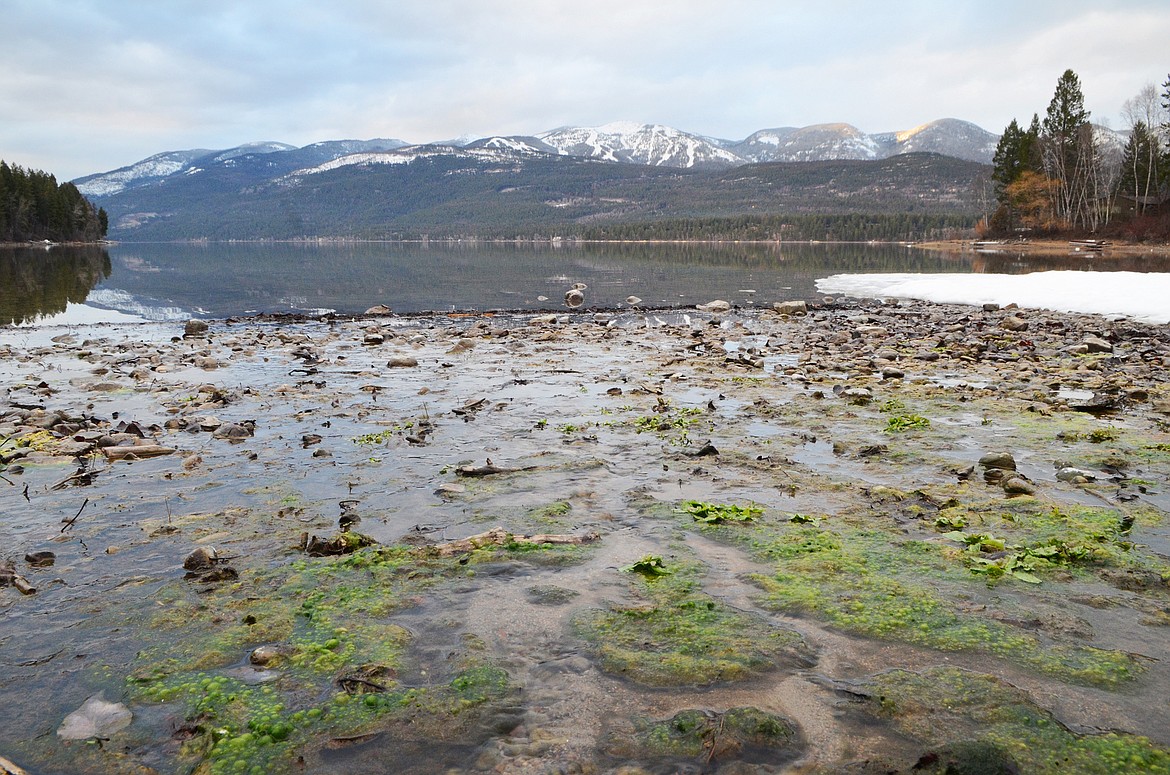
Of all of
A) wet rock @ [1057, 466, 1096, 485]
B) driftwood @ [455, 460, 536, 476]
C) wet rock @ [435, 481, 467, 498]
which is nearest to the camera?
wet rock @ [1057, 466, 1096, 485]

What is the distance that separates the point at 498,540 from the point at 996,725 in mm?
3996

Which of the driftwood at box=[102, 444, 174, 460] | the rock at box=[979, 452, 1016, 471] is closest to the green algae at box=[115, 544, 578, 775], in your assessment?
the driftwood at box=[102, 444, 174, 460]

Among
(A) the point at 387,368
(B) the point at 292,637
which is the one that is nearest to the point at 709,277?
(A) the point at 387,368

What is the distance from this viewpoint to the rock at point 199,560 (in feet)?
19.0

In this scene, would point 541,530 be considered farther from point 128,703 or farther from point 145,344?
point 145,344

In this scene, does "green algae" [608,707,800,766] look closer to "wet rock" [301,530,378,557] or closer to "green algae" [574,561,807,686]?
"green algae" [574,561,807,686]

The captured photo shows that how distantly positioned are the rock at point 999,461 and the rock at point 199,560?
316 inches

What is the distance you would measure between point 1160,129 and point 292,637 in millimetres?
117463

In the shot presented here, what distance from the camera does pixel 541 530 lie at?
672 cm

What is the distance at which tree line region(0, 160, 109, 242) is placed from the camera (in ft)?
388

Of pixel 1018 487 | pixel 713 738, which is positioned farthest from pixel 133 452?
pixel 1018 487

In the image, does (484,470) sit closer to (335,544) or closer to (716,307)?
(335,544)

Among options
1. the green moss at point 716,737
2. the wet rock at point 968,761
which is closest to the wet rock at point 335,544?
the green moss at point 716,737

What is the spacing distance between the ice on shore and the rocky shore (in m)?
15.1
